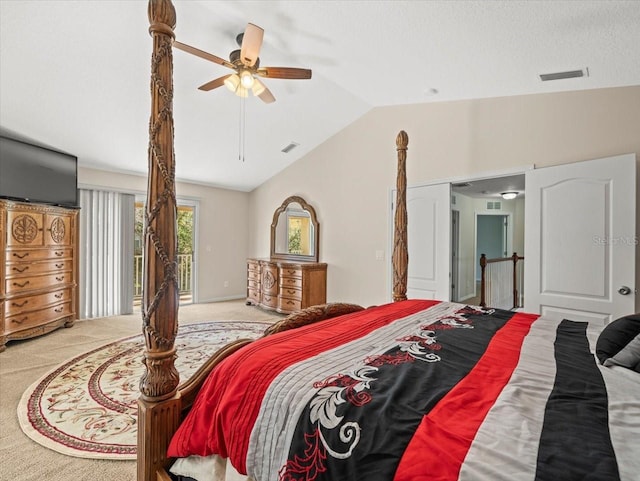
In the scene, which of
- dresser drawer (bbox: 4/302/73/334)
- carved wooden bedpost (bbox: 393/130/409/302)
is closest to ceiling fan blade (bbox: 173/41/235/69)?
carved wooden bedpost (bbox: 393/130/409/302)

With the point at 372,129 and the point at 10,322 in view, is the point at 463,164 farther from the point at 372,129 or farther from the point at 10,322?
the point at 10,322

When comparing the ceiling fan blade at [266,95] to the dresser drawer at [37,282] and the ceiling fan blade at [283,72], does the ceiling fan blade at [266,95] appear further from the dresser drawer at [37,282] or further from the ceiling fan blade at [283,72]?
the dresser drawer at [37,282]

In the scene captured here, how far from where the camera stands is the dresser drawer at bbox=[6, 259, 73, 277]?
12.0 feet

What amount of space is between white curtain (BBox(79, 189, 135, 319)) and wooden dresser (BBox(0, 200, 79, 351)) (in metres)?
0.34

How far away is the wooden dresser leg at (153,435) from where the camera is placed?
4.15 ft

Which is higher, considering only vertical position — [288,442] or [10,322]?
[288,442]

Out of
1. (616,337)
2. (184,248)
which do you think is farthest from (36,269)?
(616,337)

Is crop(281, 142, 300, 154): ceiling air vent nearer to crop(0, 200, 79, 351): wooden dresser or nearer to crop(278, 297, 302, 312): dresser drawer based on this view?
crop(278, 297, 302, 312): dresser drawer

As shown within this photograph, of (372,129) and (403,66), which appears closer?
(403,66)

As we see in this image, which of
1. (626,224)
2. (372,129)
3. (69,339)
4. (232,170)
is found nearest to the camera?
(626,224)

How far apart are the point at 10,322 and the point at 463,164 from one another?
5233 mm

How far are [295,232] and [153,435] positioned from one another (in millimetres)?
4690

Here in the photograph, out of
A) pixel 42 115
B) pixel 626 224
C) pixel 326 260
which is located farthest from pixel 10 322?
pixel 626 224

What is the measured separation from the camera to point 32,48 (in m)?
2.82
